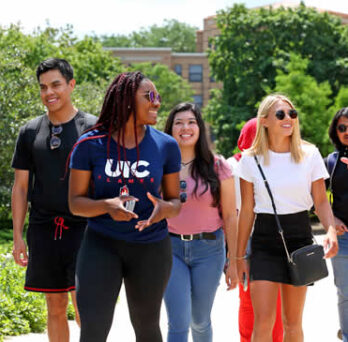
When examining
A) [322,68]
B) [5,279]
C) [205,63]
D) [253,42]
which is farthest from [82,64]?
[205,63]

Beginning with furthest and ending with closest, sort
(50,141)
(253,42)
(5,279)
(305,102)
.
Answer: (253,42) < (305,102) < (5,279) < (50,141)

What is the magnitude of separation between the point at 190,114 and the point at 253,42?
3170 cm

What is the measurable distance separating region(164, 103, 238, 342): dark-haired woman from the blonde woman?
9.1 inches

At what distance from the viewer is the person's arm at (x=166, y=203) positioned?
367 centimetres

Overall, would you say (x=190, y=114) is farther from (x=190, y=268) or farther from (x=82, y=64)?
(x=82, y=64)

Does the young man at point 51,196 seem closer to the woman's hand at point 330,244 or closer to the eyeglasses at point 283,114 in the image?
the eyeglasses at point 283,114

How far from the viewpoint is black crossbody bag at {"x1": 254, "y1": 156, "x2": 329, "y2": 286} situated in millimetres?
4586

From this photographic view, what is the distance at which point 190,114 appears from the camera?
522 centimetres

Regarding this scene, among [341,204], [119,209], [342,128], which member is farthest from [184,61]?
[119,209]

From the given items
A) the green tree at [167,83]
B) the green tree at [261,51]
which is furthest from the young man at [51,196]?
the green tree at [167,83]

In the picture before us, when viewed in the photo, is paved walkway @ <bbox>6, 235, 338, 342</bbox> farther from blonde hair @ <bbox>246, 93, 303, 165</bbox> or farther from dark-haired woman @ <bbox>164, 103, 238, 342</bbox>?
blonde hair @ <bbox>246, 93, 303, 165</bbox>

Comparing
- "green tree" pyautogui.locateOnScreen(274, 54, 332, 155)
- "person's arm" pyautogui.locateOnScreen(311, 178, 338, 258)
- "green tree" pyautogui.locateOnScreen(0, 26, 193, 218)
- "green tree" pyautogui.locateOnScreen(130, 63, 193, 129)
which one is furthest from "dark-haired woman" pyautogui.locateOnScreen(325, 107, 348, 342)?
"green tree" pyautogui.locateOnScreen(130, 63, 193, 129)

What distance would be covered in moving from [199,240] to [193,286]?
0.32 m

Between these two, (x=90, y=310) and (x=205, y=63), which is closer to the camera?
(x=90, y=310)
